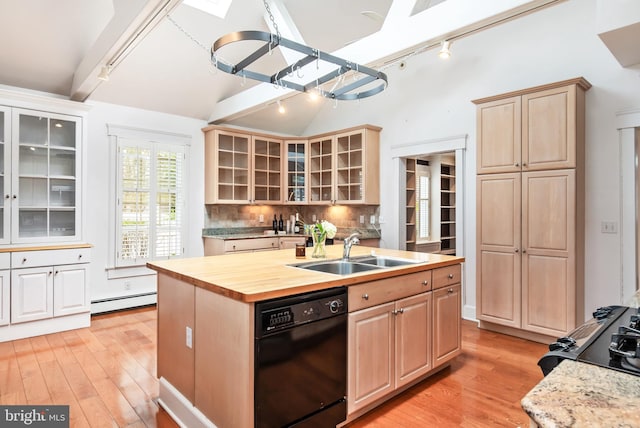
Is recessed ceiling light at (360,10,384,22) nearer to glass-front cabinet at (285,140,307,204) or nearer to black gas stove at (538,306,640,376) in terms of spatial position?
glass-front cabinet at (285,140,307,204)

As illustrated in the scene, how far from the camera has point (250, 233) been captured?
608 centimetres

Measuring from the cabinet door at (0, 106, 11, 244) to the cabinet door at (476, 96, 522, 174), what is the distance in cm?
491

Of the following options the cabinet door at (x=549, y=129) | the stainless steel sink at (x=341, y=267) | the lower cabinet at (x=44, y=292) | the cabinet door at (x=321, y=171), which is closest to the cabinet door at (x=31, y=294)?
the lower cabinet at (x=44, y=292)

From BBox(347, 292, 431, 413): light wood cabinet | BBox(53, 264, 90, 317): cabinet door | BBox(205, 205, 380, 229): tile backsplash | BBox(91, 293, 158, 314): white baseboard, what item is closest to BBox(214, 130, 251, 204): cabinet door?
BBox(205, 205, 380, 229): tile backsplash

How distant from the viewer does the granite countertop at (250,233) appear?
5.37 m

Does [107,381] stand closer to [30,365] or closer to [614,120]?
[30,365]

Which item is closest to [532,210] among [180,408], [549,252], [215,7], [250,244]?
[549,252]

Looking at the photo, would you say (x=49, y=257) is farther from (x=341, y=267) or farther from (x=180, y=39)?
(x=341, y=267)

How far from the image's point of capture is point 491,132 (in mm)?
3871

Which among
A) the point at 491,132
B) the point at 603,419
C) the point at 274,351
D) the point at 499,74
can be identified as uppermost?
the point at 499,74

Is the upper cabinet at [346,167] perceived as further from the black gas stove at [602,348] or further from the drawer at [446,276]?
the black gas stove at [602,348]

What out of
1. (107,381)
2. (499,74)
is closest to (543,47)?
(499,74)

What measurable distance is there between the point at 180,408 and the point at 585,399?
220 cm

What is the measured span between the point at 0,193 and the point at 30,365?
6.15 ft
